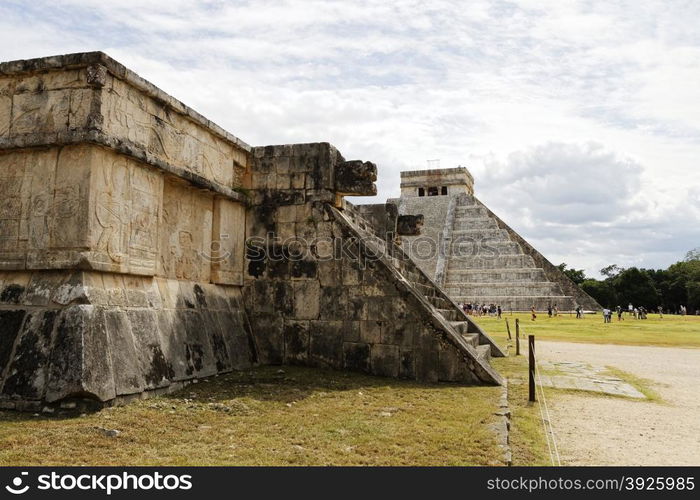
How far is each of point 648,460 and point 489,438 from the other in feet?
3.69

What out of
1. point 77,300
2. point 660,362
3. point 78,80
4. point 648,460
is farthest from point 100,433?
point 660,362

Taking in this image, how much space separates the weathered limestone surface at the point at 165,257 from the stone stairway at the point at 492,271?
3064cm

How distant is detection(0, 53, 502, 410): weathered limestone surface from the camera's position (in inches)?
189

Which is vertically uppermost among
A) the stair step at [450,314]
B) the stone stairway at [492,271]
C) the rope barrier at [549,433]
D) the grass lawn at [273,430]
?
the stone stairway at [492,271]

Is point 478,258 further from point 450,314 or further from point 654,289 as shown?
point 450,314

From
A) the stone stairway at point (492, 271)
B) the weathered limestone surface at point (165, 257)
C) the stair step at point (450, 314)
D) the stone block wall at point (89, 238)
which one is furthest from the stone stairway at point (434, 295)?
the stone stairway at point (492, 271)

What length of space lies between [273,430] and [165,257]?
273 cm

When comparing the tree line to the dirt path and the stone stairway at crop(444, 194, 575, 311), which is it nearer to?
the stone stairway at crop(444, 194, 575, 311)

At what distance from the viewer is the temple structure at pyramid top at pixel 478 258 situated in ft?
125

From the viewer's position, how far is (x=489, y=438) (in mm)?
4074

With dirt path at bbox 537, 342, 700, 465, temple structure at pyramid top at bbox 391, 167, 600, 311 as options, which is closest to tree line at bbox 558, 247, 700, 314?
temple structure at pyramid top at bbox 391, 167, 600, 311

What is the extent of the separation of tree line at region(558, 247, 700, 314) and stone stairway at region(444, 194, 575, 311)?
16442 mm

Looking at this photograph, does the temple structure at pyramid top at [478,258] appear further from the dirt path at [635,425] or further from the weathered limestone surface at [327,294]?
the weathered limestone surface at [327,294]

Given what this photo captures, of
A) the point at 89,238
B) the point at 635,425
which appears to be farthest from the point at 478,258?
the point at 89,238
